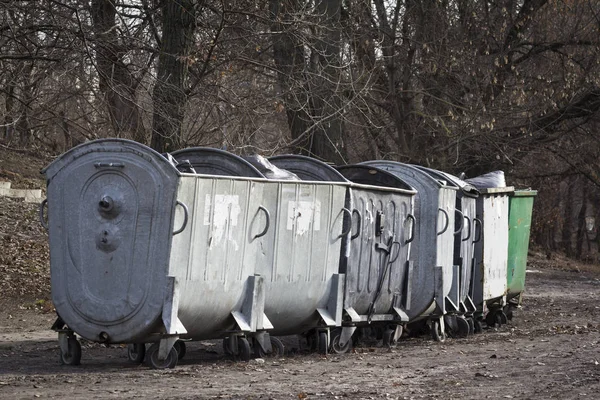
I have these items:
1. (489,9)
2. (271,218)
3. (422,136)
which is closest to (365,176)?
(271,218)

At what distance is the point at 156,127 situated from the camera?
1488 cm

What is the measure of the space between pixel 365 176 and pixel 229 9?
3.80 metres

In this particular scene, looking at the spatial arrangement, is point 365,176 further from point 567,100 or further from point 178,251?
point 567,100

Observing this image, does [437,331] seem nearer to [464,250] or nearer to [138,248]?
[464,250]

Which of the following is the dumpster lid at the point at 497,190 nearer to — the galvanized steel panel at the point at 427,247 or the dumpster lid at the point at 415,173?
the dumpster lid at the point at 415,173

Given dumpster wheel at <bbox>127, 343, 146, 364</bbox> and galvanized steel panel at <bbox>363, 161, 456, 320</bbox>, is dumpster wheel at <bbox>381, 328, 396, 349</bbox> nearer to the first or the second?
galvanized steel panel at <bbox>363, 161, 456, 320</bbox>

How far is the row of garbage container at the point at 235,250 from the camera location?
891 cm

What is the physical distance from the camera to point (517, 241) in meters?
16.4

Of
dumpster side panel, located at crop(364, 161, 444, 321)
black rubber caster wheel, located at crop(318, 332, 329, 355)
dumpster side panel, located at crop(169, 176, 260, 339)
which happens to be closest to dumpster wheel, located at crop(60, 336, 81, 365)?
dumpster side panel, located at crop(169, 176, 260, 339)

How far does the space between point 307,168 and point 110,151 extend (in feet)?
9.43

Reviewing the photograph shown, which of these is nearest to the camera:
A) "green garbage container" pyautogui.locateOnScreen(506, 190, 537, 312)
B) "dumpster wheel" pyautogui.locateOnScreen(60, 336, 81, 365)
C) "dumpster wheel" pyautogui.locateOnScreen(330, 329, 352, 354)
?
"dumpster wheel" pyautogui.locateOnScreen(60, 336, 81, 365)

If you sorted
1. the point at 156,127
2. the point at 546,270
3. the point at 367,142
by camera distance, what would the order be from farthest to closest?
the point at 546,270
the point at 367,142
the point at 156,127

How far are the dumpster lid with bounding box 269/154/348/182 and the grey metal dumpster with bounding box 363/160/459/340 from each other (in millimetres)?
1758

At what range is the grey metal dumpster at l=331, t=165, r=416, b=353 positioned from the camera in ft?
36.7
